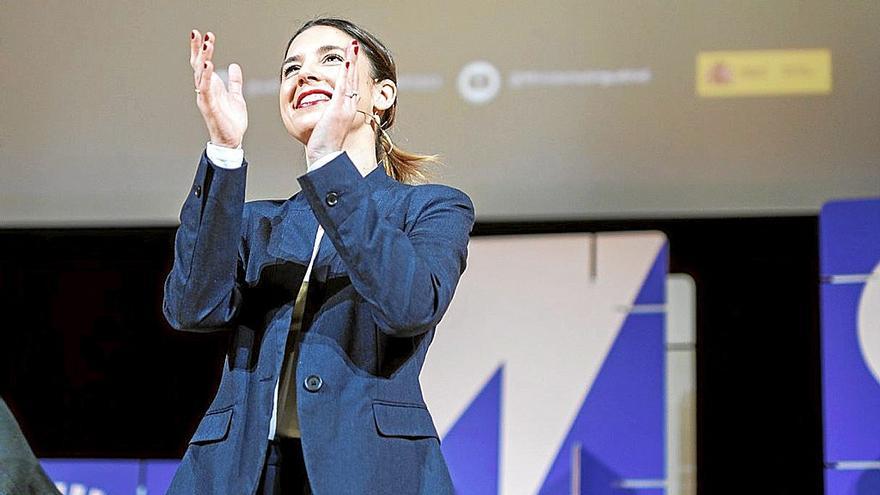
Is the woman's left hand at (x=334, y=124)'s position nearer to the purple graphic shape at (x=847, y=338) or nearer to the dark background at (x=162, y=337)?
the purple graphic shape at (x=847, y=338)

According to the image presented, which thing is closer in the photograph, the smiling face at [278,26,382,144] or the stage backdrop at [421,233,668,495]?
the smiling face at [278,26,382,144]

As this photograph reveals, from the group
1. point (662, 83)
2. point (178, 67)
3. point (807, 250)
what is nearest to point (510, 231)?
point (662, 83)

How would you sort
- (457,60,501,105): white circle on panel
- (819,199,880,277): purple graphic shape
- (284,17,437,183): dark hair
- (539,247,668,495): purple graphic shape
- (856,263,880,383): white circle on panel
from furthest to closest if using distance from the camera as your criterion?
1. (457,60,501,105): white circle on panel
2. (539,247,668,495): purple graphic shape
3. (819,199,880,277): purple graphic shape
4. (856,263,880,383): white circle on panel
5. (284,17,437,183): dark hair

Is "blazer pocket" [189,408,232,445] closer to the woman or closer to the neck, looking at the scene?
the woman

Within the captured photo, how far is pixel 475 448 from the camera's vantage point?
3584 millimetres

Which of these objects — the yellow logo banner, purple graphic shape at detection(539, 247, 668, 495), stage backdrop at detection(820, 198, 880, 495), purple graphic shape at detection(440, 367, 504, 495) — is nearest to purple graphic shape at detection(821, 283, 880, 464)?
stage backdrop at detection(820, 198, 880, 495)

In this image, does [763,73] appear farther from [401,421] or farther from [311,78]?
[401,421]

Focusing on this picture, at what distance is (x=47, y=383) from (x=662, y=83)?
83.7 inches

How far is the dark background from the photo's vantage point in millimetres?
3752

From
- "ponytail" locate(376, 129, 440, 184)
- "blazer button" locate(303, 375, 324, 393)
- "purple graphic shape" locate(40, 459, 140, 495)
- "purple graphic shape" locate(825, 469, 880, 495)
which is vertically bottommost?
"purple graphic shape" locate(40, 459, 140, 495)

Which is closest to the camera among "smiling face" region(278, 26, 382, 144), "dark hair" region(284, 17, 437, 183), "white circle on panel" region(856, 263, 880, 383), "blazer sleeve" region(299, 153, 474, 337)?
"blazer sleeve" region(299, 153, 474, 337)

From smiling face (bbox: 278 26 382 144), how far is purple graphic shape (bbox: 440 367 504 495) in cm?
210

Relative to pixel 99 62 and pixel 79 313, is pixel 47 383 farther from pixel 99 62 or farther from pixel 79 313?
pixel 99 62

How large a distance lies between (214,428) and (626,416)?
229 centimetres
